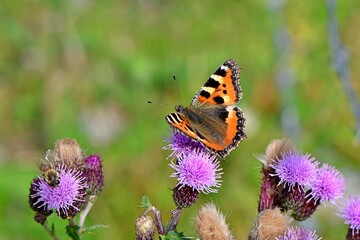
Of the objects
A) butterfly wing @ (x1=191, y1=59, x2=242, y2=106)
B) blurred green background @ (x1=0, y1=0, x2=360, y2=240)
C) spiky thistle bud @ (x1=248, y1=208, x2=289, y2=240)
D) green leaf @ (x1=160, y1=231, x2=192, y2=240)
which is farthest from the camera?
blurred green background @ (x1=0, y1=0, x2=360, y2=240)

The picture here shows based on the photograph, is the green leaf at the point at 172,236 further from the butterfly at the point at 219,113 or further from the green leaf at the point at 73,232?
the butterfly at the point at 219,113

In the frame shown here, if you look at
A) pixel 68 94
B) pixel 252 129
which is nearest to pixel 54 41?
pixel 68 94

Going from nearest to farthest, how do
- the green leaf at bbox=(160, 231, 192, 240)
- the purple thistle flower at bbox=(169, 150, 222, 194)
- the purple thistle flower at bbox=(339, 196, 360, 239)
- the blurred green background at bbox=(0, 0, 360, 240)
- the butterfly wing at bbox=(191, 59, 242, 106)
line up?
the green leaf at bbox=(160, 231, 192, 240) → the purple thistle flower at bbox=(169, 150, 222, 194) → the purple thistle flower at bbox=(339, 196, 360, 239) → the butterfly wing at bbox=(191, 59, 242, 106) → the blurred green background at bbox=(0, 0, 360, 240)

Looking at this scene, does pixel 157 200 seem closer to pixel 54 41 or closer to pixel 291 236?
pixel 54 41

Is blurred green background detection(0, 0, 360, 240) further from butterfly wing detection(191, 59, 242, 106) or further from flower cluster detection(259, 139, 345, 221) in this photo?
flower cluster detection(259, 139, 345, 221)

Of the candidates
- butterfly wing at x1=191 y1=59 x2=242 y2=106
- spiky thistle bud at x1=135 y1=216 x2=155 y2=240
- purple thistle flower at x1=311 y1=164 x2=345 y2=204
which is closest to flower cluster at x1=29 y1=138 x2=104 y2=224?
spiky thistle bud at x1=135 y1=216 x2=155 y2=240

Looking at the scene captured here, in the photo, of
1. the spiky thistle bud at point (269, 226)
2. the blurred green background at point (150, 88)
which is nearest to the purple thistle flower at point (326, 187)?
the spiky thistle bud at point (269, 226)
